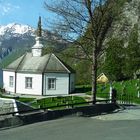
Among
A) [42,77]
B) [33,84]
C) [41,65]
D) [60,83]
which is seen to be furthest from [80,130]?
[41,65]

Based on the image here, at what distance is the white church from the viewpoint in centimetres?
5594

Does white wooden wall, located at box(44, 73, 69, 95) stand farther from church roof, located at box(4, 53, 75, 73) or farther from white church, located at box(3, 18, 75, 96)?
church roof, located at box(4, 53, 75, 73)

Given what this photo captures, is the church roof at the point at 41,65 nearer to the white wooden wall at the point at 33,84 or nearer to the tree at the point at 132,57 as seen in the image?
the white wooden wall at the point at 33,84

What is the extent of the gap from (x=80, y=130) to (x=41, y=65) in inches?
1494

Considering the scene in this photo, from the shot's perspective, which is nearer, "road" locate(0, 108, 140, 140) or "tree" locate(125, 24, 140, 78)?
"road" locate(0, 108, 140, 140)

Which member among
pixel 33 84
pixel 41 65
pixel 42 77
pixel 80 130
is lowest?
pixel 80 130

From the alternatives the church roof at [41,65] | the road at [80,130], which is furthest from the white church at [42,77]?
the road at [80,130]

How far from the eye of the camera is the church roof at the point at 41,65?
56750 millimetres

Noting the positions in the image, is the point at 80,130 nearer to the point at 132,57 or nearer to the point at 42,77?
the point at 42,77

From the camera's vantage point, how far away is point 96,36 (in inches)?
1196

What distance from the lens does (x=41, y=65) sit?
189ft

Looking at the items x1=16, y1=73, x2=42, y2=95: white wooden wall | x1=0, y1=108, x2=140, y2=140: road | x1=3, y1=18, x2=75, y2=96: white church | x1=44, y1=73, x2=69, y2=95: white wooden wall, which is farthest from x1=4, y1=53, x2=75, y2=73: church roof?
x1=0, y1=108, x2=140, y2=140: road

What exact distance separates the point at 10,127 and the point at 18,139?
333 centimetres

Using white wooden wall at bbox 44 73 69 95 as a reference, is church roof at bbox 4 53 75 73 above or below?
above
